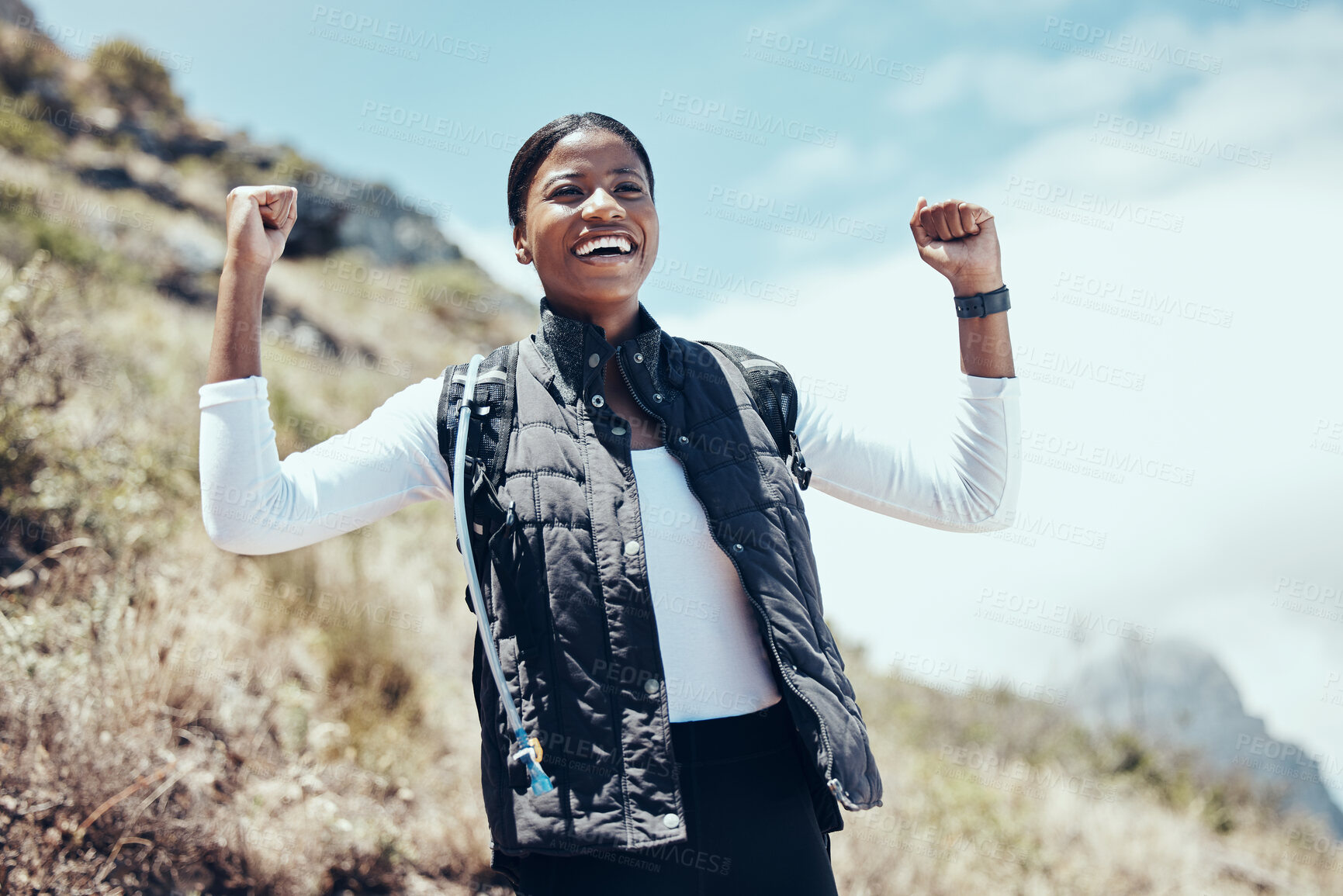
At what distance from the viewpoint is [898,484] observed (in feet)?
6.03

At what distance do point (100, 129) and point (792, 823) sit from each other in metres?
22.6

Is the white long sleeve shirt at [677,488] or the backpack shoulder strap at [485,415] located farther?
the backpack shoulder strap at [485,415]

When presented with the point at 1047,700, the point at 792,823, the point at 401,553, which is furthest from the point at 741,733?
the point at 1047,700

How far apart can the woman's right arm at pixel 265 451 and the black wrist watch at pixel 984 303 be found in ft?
3.45

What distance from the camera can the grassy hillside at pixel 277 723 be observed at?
3.16m

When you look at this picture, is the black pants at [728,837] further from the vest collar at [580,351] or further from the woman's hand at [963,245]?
the woman's hand at [963,245]

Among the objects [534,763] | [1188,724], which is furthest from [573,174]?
[1188,724]

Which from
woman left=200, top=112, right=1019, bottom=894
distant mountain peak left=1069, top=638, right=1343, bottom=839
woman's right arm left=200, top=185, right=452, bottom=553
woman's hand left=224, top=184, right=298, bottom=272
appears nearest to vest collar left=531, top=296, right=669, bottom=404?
woman left=200, top=112, right=1019, bottom=894

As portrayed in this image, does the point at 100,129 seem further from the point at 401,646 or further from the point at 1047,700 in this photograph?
the point at 1047,700

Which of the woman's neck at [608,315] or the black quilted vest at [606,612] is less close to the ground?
the woman's neck at [608,315]

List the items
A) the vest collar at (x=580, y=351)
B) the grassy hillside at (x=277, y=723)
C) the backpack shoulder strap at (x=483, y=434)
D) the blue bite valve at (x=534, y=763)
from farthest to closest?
the grassy hillside at (x=277, y=723) → the vest collar at (x=580, y=351) → the backpack shoulder strap at (x=483, y=434) → the blue bite valve at (x=534, y=763)

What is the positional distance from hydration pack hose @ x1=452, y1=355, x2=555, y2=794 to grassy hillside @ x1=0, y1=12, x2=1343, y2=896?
228 cm

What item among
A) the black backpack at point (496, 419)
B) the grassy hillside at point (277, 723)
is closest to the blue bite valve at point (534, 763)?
the black backpack at point (496, 419)

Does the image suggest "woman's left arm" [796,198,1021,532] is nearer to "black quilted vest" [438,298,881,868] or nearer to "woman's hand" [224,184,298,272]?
"black quilted vest" [438,298,881,868]
